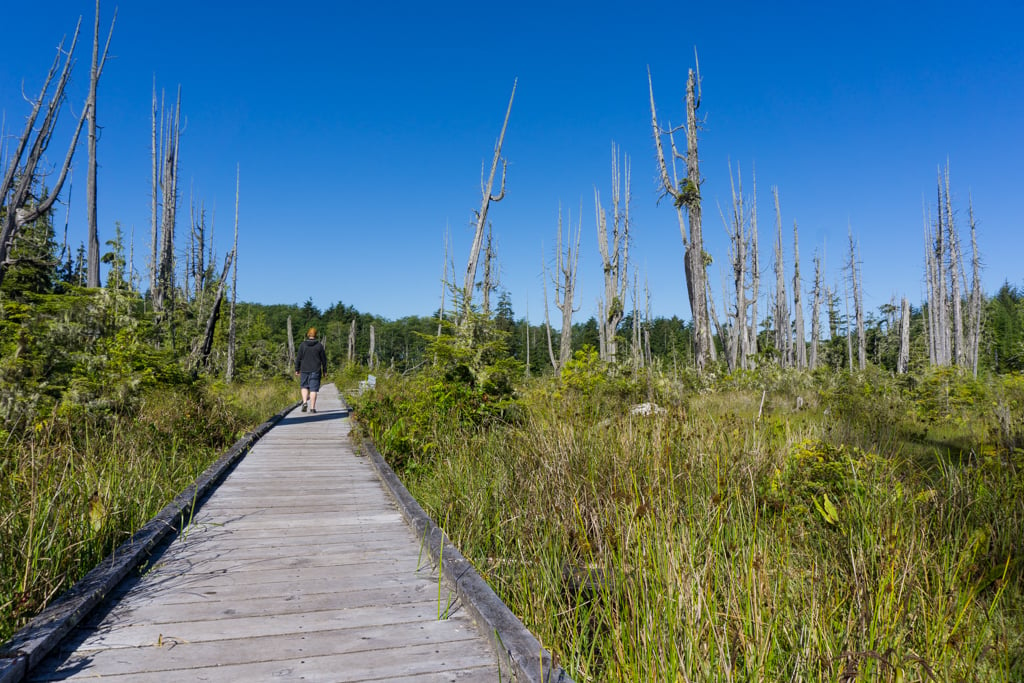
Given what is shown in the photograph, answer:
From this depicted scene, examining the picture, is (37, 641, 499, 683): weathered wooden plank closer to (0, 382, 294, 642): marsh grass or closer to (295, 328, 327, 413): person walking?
(0, 382, 294, 642): marsh grass

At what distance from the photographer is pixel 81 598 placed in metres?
2.61

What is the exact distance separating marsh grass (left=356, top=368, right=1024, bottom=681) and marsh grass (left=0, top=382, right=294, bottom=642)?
7.71 ft

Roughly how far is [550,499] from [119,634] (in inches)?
101

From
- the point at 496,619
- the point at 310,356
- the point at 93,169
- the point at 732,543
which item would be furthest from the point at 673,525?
the point at 93,169

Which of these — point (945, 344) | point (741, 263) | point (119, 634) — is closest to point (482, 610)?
point (119, 634)

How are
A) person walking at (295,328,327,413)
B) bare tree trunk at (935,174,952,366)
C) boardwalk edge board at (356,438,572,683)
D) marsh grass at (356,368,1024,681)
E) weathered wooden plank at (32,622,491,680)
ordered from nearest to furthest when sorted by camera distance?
marsh grass at (356,368,1024,681) < boardwalk edge board at (356,438,572,683) < weathered wooden plank at (32,622,491,680) < person walking at (295,328,327,413) < bare tree trunk at (935,174,952,366)

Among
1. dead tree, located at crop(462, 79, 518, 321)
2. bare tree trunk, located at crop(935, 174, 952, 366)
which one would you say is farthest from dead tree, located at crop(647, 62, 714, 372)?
bare tree trunk, located at crop(935, 174, 952, 366)

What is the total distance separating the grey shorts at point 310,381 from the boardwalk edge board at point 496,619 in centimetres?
915

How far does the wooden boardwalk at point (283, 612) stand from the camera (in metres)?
2.24

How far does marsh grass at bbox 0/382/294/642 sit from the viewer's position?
2850 millimetres

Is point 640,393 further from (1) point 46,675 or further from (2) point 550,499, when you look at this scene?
(1) point 46,675

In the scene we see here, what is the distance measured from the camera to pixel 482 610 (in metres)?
2.63

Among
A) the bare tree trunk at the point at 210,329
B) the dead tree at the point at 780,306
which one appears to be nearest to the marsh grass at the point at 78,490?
the bare tree trunk at the point at 210,329

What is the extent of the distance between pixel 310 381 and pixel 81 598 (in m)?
10.4
